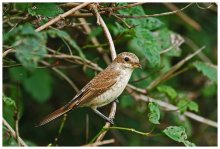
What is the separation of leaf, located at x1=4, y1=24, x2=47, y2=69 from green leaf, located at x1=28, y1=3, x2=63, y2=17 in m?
1.03

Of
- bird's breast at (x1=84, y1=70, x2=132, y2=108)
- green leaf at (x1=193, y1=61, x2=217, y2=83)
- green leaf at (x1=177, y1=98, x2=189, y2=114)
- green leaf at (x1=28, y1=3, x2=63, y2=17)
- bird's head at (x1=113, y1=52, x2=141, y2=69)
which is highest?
green leaf at (x1=28, y1=3, x2=63, y2=17)

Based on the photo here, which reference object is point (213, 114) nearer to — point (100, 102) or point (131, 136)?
point (131, 136)

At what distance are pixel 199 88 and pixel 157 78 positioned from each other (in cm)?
174

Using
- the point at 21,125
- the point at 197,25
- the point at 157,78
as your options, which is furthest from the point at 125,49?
the point at 21,125

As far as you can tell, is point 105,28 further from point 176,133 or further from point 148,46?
point 176,133

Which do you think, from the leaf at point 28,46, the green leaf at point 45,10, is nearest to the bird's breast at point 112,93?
the green leaf at point 45,10

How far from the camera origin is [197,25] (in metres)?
5.77

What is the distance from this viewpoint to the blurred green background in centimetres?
394

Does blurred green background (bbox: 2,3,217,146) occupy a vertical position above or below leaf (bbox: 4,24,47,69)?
below

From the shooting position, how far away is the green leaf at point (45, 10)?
130 inches

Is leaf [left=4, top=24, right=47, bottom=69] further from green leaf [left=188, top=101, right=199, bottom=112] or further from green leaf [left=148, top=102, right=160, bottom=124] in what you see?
green leaf [left=188, top=101, right=199, bottom=112]

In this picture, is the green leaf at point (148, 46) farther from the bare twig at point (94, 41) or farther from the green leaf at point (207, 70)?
the green leaf at point (207, 70)

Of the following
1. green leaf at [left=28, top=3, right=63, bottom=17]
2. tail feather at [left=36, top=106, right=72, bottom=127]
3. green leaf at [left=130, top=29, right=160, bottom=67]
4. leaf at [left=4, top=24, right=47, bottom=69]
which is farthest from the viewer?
green leaf at [left=130, top=29, right=160, bottom=67]

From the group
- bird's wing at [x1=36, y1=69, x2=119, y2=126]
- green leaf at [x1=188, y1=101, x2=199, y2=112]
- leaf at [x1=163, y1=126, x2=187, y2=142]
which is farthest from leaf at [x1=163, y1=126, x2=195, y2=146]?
green leaf at [x1=188, y1=101, x2=199, y2=112]
